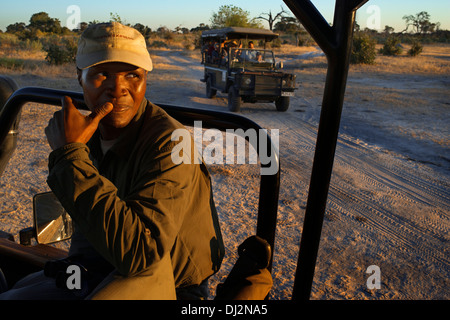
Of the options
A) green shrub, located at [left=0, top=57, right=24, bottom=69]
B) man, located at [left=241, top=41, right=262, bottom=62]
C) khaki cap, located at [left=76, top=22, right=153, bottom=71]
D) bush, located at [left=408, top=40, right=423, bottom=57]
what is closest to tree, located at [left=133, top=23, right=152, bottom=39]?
green shrub, located at [left=0, top=57, right=24, bottom=69]

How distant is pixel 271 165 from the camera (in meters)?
1.16

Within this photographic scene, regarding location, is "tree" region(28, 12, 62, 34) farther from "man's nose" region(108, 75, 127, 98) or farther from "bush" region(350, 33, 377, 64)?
"man's nose" region(108, 75, 127, 98)

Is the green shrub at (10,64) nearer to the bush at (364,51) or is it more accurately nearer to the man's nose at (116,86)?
the bush at (364,51)

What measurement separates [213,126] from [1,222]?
3.08 metres

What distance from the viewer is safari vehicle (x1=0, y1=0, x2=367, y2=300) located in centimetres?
94

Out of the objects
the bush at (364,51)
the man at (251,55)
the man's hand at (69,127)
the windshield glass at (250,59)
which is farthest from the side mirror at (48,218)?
the bush at (364,51)

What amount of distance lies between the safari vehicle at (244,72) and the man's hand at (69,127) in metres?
8.64

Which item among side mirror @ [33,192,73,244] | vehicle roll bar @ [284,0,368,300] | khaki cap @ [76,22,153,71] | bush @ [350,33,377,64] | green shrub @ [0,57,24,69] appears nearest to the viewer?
vehicle roll bar @ [284,0,368,300]

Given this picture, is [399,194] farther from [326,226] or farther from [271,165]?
[271,165]

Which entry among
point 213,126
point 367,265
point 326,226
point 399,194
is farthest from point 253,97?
point 213,126

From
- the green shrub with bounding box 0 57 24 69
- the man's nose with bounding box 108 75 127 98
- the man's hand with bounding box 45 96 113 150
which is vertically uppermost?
the man's nose with bounding box 108 75 127 98

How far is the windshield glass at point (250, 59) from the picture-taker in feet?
35.1

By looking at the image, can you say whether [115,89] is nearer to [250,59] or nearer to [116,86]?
[116,86]

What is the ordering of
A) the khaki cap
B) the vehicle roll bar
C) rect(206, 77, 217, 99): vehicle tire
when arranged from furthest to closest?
rect(206, 77, 217, 99): vehicle tire → the khaki cap → the vehicle roll bar
